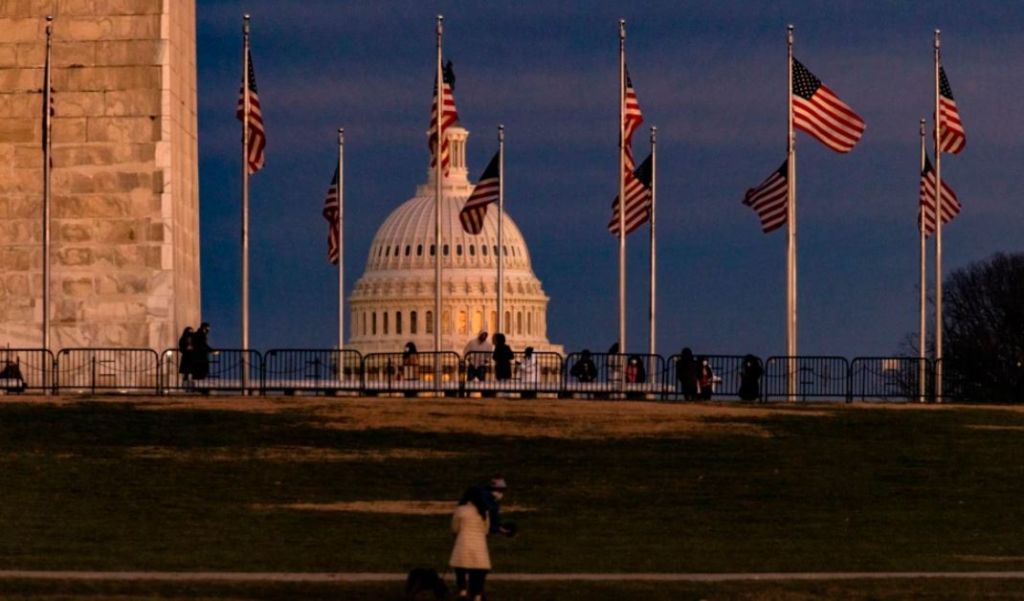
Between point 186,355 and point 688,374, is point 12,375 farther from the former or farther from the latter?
point 688,374

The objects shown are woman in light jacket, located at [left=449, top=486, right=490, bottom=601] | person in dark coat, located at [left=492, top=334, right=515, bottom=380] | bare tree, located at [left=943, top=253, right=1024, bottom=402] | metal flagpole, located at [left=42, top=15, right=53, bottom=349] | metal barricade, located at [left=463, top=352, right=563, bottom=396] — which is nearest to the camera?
woman in light jacket, located at [left=449, top=486, right=490, bottom=601]

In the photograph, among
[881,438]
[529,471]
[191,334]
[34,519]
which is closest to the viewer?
[34,519]

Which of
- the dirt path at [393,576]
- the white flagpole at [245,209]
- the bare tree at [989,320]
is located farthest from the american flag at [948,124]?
the dirt path at [393,576]

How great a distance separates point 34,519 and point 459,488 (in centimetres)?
777

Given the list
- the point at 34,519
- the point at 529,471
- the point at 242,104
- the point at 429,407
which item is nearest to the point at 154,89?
the point at 242,104

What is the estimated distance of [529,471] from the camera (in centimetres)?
4803

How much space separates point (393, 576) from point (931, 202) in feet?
131

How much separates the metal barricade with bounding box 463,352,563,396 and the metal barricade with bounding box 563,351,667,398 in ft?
1.57

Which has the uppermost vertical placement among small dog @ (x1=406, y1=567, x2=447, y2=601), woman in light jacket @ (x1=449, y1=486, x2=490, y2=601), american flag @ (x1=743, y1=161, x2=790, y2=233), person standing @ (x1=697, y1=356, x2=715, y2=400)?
american flag @ (x1=743, y1=161, x2=790, y2=233)

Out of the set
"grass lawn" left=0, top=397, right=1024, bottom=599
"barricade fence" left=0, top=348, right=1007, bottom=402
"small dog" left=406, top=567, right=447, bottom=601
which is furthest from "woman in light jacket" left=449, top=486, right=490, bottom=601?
"barricade fence" left=0, top=348, right=1007, bottom=402

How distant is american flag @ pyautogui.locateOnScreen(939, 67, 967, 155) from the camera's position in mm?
67938

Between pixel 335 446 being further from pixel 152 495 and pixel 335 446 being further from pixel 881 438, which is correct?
pixel 881 438

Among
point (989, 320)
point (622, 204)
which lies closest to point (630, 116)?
point (622, 204)

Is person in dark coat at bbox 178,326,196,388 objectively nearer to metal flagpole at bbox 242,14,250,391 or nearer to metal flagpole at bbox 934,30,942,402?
metal flagpole at bbox 242,14,250,391
